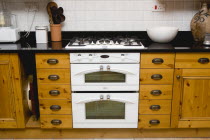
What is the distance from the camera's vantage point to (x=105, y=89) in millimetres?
2404

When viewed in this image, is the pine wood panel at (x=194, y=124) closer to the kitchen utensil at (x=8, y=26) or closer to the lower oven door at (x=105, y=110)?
the lower oven door at (x=105, y=110)

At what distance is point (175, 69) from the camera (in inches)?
92.4

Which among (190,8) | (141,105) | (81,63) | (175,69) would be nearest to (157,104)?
(141,105)

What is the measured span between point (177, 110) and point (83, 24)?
1.24m

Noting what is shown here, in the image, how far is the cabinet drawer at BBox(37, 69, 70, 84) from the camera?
2.35 m

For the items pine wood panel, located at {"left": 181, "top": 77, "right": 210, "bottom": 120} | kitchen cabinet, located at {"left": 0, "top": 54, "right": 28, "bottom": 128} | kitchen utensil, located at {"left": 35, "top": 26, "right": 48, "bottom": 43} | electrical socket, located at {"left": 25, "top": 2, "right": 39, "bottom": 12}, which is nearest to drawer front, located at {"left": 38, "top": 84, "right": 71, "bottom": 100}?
kitchen cabinet, located at {"left": 0, "top": 54, "right": 28, "bottom": 128}

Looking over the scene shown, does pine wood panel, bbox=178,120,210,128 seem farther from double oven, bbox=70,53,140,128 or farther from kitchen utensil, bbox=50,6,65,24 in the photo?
kitchen utensil, bbox=50,6,65,24

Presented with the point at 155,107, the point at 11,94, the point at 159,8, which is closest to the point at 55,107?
the point at 11,94

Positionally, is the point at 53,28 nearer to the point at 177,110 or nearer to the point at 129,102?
the point at 129,102

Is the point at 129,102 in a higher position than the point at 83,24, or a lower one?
lower

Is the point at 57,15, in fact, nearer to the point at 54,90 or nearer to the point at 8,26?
the point at 8,26

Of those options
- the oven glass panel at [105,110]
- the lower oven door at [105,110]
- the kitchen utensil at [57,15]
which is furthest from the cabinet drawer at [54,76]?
the kitchen utensil at [57,15]

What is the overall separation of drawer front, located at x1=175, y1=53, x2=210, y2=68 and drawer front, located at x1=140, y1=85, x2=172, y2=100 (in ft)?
0.72

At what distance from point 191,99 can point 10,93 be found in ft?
5.09
